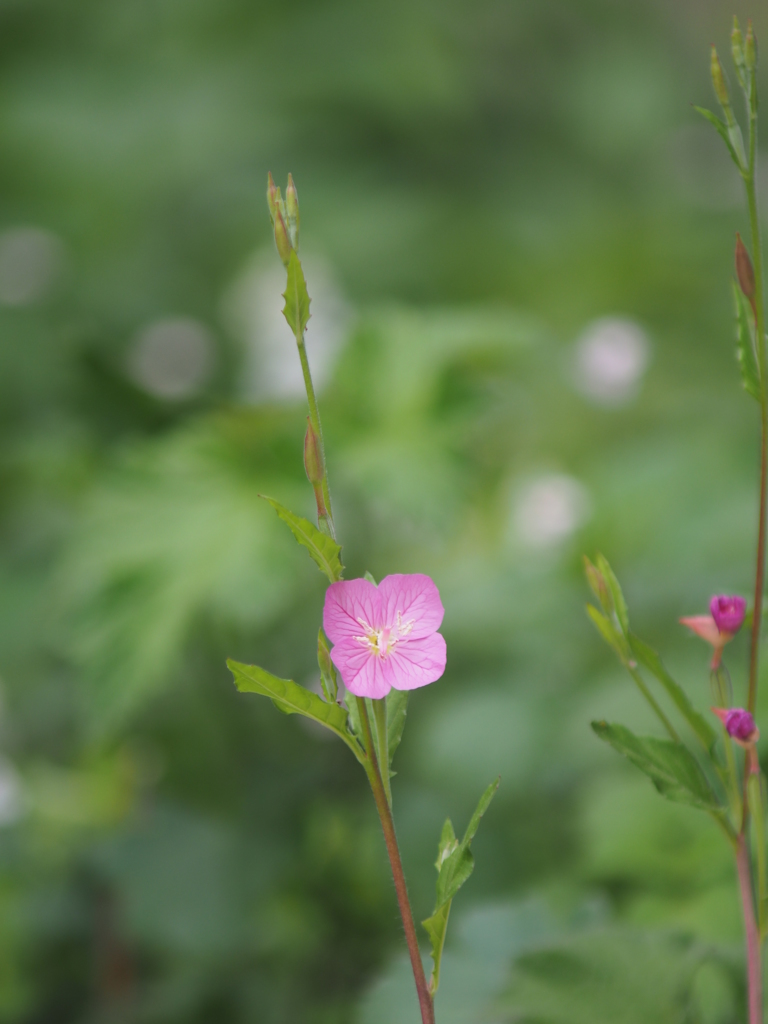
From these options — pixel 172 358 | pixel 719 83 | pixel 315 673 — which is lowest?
pixel 315 673

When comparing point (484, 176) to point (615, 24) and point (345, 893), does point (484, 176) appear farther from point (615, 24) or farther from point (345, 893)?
point (345, 893)

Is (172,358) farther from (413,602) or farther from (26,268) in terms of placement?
(413,602)

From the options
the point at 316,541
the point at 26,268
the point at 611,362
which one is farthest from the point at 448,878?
the point at 26,268

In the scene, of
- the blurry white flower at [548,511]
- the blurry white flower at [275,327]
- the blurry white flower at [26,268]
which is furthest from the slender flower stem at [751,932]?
the blurry white flower at [26,268]

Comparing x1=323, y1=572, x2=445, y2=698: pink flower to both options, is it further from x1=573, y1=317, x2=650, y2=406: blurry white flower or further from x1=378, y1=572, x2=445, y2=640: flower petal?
x1=573, y1=317, x2=650, y2=406: blurry white flower

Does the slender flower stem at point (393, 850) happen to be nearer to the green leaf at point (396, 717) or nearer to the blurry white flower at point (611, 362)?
the green leaf at point (396, 717)

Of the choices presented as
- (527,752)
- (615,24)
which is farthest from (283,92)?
(527,752)

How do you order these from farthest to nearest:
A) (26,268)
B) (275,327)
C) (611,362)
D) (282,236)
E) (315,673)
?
(26,268)
(275,327)
(611,362)
(315,673)
(282,236)
